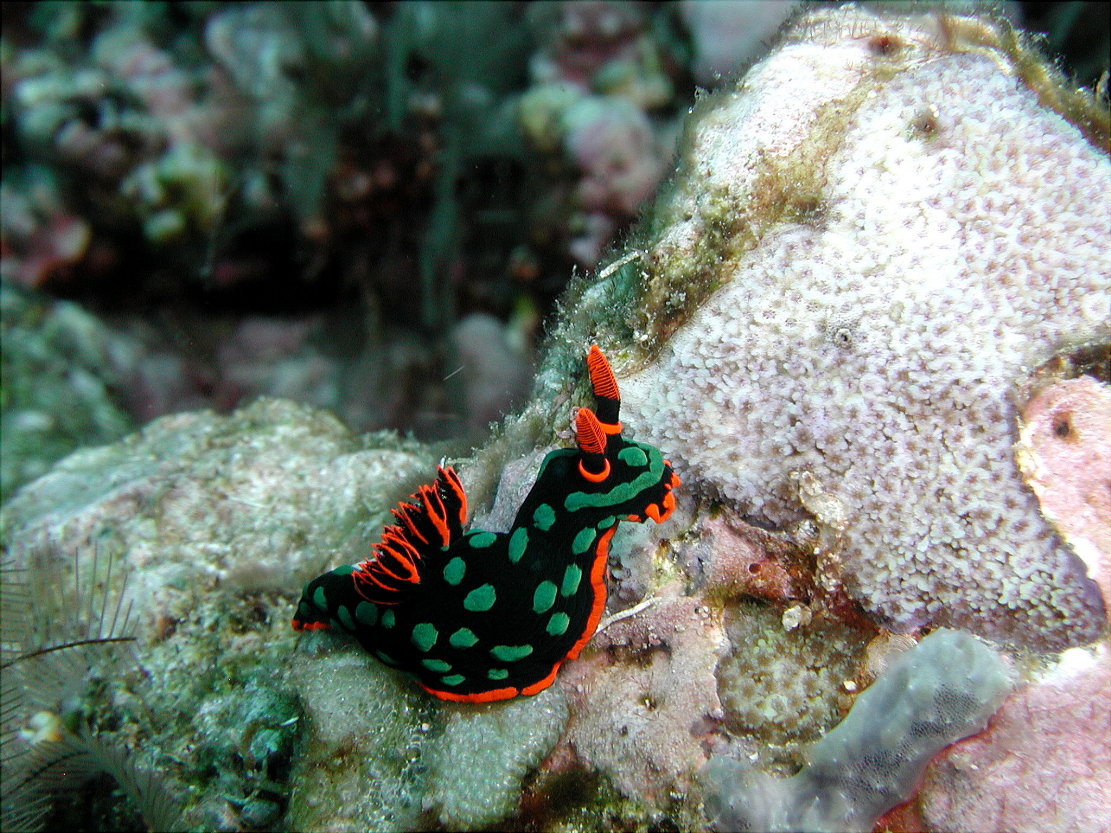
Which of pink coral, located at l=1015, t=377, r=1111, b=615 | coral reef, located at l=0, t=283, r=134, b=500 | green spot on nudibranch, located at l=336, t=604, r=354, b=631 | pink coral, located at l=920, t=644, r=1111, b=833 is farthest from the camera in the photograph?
coral reef, located at l=0, t=283, r=134, b=500

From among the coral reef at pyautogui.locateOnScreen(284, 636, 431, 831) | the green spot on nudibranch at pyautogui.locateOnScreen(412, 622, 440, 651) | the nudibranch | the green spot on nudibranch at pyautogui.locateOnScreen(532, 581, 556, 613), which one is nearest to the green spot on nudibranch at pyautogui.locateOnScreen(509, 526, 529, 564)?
the nudibranch

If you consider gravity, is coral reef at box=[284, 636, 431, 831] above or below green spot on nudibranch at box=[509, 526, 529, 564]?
below

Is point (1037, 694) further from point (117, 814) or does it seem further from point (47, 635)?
point (47, 635)

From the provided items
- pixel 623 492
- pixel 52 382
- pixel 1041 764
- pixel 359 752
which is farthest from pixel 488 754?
pixel 52 382

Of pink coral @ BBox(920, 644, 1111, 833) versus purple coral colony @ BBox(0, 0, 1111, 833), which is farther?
purple coral colony @ BBox(0, 0, 1111, 833)

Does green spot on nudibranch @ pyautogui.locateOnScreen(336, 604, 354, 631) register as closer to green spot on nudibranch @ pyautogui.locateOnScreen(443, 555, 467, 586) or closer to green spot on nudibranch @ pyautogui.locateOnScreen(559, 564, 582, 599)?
green spot on nudibranch @ pyautogui.locateOnScreen(443, 555, 467, 586)

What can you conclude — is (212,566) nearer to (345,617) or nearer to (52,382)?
(345,617)
